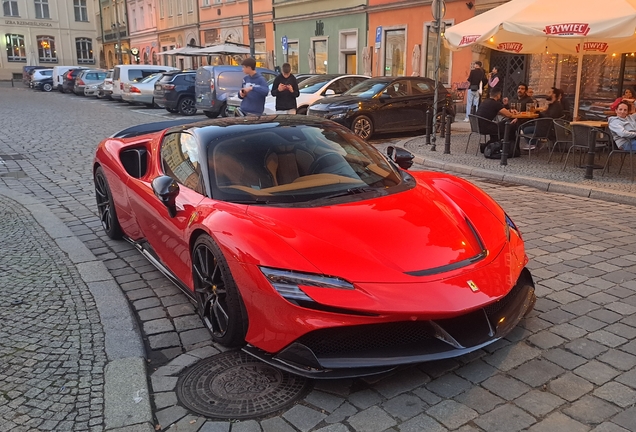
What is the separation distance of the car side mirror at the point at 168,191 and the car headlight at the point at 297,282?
136 centimetres

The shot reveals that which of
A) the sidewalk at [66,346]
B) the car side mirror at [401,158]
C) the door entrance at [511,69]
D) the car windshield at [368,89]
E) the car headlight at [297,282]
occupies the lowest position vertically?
the sidewalk at [66,346]

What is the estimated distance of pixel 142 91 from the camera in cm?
2423

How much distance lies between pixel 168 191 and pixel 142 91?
71.4ft

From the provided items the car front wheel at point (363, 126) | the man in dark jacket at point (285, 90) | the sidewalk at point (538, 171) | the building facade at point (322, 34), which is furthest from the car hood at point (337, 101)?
the building facade at point (322, 34)

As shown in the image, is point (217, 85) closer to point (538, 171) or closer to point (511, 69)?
point (511, 69)

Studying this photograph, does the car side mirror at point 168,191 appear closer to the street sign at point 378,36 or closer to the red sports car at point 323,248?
the red sports car at point 323,248

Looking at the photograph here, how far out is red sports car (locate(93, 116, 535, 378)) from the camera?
2.90 meters

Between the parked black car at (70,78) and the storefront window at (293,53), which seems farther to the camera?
the parked black car at (70,78)

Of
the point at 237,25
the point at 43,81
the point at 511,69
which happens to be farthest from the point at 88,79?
the point at 511,69

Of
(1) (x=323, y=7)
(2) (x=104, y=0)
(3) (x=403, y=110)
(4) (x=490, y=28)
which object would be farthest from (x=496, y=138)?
(2) (x=104, y=0)

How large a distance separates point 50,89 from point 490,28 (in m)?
38.3

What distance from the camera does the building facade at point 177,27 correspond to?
41.5m

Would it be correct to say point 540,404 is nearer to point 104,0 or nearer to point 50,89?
point 50,89

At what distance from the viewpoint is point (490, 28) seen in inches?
383
